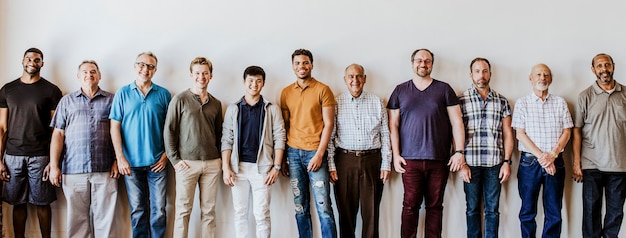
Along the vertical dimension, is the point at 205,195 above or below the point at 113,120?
below

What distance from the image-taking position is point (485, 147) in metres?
3.66

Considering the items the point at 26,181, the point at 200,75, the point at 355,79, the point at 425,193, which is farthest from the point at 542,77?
the point at 26,181

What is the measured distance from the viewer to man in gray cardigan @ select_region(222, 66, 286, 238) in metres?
3.63

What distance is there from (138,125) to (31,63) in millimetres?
1271

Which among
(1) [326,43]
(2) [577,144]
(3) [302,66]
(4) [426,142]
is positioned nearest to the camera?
(4) [426,142]

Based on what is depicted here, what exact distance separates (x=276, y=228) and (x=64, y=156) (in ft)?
6.86

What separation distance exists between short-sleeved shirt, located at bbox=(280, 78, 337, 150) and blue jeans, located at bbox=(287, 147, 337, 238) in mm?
89

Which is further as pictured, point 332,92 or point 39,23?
point 39,23

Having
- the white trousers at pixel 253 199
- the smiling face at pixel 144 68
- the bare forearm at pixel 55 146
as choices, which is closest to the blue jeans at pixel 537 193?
the white trousers at pixel 253 199

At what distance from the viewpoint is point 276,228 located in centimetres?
409

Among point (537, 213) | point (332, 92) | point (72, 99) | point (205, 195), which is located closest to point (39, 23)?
point (72, 99)

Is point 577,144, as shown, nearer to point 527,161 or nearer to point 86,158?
point 527,161

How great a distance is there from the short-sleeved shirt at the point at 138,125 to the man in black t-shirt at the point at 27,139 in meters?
0.75

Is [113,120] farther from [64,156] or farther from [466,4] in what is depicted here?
[466,4]
